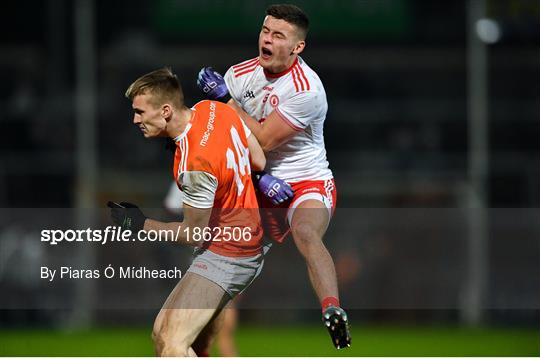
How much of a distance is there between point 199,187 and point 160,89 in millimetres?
660

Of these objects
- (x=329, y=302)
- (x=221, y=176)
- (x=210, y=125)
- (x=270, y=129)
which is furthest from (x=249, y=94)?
(x=329, y=302)

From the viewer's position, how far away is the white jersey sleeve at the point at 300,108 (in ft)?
28.8

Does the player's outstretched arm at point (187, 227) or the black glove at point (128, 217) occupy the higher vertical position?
the black glove at point (128, 217)

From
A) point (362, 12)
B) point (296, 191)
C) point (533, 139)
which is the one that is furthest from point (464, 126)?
point (296, 191)

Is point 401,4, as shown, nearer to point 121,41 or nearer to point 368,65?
point 368,65

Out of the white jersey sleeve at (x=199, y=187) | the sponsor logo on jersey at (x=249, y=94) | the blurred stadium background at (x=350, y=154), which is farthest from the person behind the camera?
the blurred stadium background at (x=350, y=154)

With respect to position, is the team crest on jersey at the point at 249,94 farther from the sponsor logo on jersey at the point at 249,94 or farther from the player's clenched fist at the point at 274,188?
the player's clenched fist at the point at 274,188

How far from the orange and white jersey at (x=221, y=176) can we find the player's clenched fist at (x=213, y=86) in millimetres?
496

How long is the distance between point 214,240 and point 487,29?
42.4 feet

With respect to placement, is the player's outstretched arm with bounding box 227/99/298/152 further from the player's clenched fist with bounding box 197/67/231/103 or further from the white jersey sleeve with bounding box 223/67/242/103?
the white jersey sleeve with bounding box 223/67/242/103

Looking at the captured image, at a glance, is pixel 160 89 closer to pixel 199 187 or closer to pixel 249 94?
pixel 199 187

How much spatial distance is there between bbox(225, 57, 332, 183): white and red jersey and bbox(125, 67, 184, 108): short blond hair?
3.05 feet

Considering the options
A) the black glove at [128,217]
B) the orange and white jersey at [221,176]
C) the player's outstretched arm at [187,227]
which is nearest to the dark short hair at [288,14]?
the orange and white jersey at [221,176]

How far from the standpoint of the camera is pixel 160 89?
26.5ft
